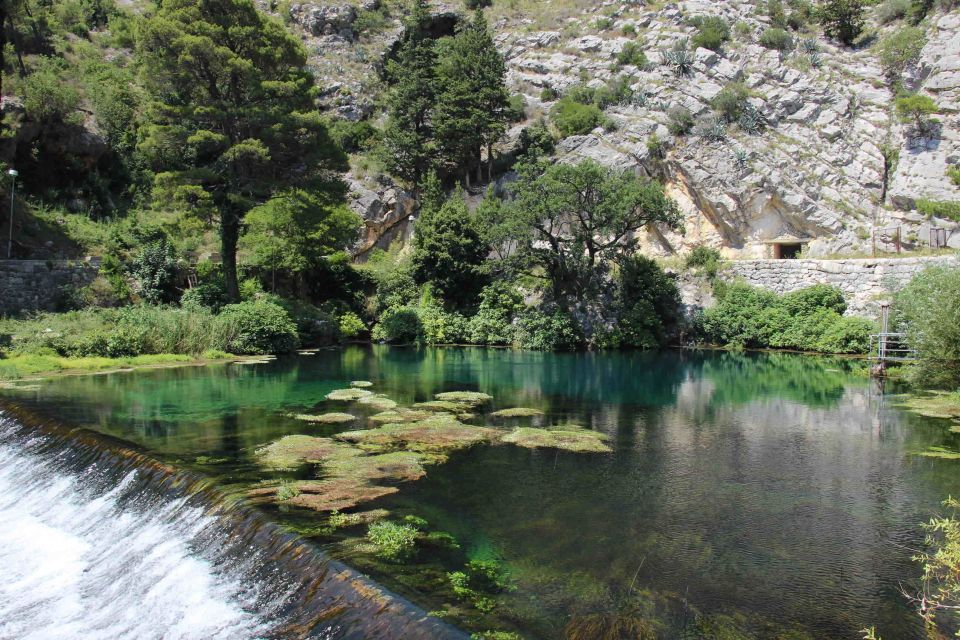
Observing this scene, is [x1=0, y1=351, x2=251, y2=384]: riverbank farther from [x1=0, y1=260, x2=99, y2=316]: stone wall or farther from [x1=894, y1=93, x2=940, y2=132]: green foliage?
[x1=894, y1=93, x2=940, y2=132]: green foliage

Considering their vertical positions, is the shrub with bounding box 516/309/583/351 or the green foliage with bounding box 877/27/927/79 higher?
the green foliage with bounding box 877/27/927/79

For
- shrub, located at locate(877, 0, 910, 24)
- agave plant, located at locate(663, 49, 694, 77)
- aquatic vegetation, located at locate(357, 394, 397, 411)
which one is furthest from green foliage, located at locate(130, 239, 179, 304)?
shrub, located at locate(877, 0, 910, 24)

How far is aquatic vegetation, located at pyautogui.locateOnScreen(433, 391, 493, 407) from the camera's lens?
52.4 ft

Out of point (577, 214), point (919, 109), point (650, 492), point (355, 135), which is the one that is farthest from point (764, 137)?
point (650, 492)

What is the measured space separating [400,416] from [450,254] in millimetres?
23319

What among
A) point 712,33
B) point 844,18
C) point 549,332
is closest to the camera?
point 549,332

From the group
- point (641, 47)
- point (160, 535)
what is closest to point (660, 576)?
point (160, 535)

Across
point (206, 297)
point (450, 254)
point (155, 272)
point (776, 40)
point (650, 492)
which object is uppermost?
point (776, 40)

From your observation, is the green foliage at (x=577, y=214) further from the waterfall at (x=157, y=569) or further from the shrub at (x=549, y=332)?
the waterfall at (x=157, y=569)

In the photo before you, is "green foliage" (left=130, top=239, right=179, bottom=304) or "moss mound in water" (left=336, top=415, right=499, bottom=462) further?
"green foliage" (left=130, top=239, right=179, bottom=304)

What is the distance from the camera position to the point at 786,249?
125 ft

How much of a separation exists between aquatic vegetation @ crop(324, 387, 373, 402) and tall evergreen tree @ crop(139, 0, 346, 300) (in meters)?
13.1

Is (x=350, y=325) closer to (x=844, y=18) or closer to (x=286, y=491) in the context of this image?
(x=286, y=491)

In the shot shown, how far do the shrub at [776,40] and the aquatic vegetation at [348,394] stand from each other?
44.6 meters
